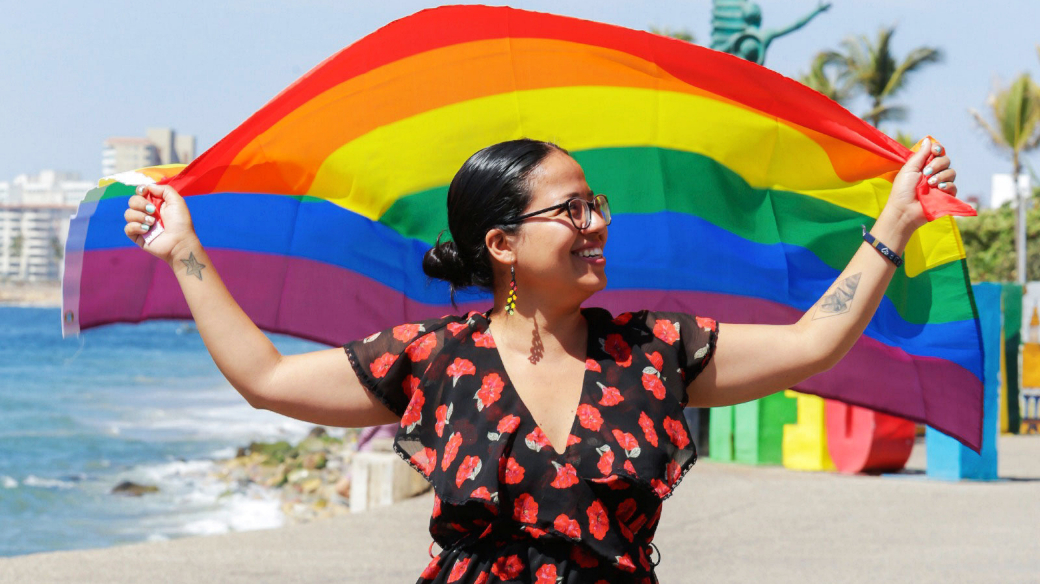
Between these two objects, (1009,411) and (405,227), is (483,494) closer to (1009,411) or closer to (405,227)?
(405,227)

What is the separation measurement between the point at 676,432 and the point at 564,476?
264mm

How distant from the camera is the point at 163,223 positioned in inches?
97.0

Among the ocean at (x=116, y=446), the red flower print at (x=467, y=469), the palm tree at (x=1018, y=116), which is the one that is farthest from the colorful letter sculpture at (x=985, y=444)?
the palm tree at (x=1018, y=116)

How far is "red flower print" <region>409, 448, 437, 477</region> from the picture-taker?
2367 mm

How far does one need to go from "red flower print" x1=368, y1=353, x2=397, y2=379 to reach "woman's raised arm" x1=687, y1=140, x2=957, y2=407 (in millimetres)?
623

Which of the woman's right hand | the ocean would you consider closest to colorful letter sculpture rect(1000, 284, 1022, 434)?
the ocean

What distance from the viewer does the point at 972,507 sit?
8.45m

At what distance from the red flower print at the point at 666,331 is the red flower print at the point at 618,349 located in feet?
0.23

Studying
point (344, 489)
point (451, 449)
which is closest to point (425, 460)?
point (451, 449)

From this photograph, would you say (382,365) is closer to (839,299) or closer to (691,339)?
(691,339)

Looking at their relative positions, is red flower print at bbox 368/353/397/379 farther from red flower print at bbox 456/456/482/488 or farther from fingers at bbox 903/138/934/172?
fingers at bbox 903/138/934/172

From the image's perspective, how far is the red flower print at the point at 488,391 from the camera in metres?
2.35

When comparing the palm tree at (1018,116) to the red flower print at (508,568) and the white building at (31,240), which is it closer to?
the red flower print at (508,568)

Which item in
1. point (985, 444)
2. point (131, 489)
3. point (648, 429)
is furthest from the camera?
point (131, 489)
